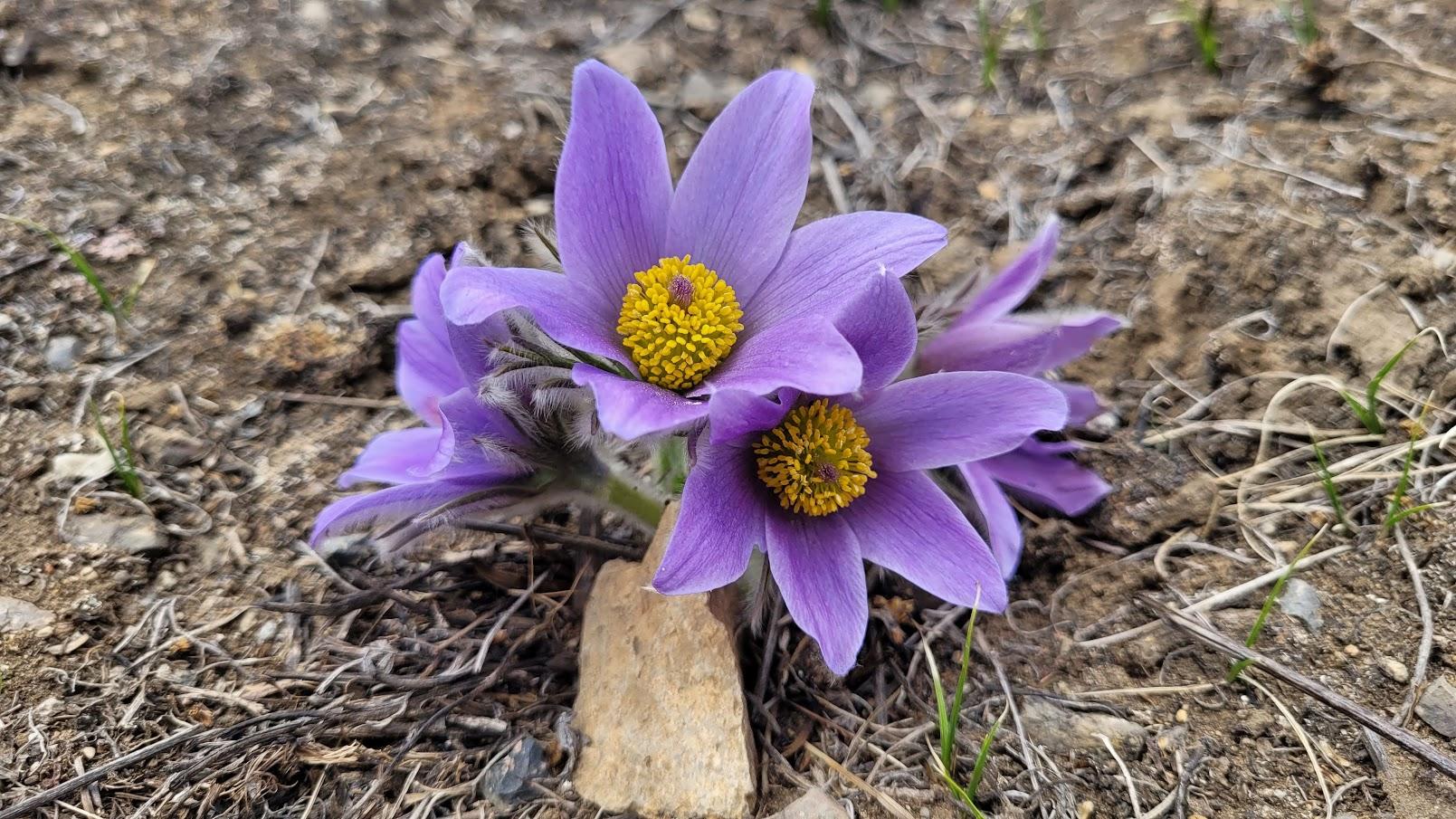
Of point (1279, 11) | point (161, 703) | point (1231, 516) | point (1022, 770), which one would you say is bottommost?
point (161, 703)

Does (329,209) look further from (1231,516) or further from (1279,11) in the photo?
(1279,11)

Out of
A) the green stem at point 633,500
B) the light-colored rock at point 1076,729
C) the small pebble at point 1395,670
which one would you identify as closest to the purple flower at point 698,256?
the green stem at point 633,500

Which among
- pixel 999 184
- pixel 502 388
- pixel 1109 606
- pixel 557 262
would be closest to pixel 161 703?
pixel 502 388

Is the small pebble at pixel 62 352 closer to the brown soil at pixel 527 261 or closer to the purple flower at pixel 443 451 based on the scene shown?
the brown soil at pixel 527 261

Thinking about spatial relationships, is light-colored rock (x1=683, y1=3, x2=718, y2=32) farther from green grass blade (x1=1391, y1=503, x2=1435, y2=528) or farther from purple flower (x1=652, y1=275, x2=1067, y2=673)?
green grass blade (x1=1391, y1=503, x2=1435, y2=528)

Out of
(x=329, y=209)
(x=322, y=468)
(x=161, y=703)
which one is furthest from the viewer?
(x=329, y=209)

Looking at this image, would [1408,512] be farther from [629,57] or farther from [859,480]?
[629,57]
